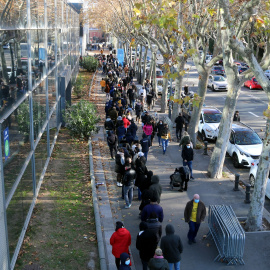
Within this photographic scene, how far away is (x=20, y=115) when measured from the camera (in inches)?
399

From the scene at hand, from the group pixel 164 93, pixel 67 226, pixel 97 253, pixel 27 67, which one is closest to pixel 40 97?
pixel 27 67

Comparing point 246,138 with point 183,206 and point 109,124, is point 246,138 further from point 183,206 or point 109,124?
point 183,206

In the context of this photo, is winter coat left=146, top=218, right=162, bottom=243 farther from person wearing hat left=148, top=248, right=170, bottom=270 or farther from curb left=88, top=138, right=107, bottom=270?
curb left=88, top=138, right=107, bottom=270

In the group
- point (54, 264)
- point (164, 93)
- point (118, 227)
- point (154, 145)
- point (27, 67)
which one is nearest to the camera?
point (118, 227)

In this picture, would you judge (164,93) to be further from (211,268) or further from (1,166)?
(1,166)

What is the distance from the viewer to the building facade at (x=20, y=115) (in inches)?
323

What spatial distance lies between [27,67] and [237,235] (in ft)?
22.7

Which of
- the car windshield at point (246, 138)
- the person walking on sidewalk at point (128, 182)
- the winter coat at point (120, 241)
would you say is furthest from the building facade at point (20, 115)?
the car windshield at point (246, 138)

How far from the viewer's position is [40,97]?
14.0m

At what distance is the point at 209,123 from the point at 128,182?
36.9ft

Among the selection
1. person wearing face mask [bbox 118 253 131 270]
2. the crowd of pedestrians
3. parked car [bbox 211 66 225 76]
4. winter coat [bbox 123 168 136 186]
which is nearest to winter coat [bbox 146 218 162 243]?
the crowd of pedestrians

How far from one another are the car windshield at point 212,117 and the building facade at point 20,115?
10.6 metres

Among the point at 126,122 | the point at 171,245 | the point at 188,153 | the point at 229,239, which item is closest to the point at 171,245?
the point at 171,245

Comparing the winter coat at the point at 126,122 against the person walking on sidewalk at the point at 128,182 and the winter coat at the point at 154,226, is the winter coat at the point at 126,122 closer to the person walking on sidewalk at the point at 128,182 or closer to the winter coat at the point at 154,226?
the person walking on sidewalk at the point at 128,182
